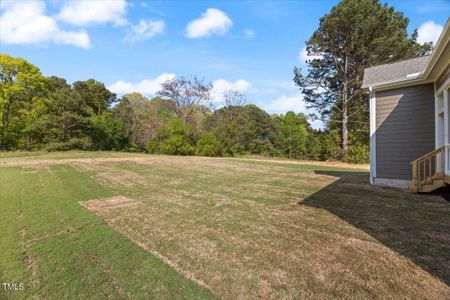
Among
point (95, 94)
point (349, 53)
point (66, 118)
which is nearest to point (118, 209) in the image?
point (349, 53)

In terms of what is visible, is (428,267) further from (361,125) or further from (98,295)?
(361,125)

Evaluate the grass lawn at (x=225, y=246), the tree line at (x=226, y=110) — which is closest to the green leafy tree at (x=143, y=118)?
the tree line at (x=226, y=110)

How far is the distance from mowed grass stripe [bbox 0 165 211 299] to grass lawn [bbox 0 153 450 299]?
1 cm

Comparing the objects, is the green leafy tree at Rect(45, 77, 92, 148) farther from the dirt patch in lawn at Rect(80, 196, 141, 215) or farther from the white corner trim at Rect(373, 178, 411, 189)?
the white corner trim at Rect(373, 178, 411, 189)

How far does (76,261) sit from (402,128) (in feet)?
25.5

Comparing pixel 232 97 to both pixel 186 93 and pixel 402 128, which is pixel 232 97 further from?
pixel 402 128

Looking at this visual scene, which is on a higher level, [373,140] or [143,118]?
[143,118]

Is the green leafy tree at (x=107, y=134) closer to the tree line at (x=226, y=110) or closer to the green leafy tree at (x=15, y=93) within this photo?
the tree line at (x=226, y=110)

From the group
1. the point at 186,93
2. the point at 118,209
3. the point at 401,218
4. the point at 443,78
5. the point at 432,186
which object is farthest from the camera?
the point at 186,93

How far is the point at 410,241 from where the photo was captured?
2.68m

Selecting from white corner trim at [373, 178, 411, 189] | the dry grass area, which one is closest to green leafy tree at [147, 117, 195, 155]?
the dry grass area

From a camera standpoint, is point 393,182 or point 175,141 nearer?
point 393,182

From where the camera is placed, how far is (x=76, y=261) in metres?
2.27

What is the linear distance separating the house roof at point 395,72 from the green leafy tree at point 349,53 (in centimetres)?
875
